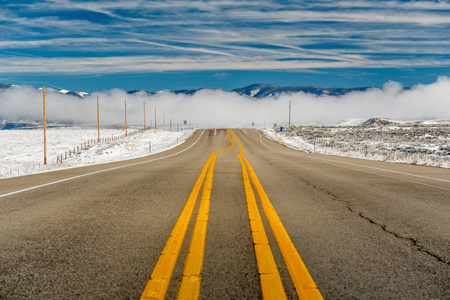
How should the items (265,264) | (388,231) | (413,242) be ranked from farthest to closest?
1. (388,231)
2. (413,242)
3. (265,264)

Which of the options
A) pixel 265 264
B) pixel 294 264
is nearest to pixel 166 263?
pixel 265 264

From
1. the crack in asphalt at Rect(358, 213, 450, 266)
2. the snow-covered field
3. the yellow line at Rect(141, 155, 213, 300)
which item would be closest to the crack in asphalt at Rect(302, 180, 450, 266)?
the crack in asphalt at Rect(358, 213, 450, 266)

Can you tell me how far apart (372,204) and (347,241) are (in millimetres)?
2476

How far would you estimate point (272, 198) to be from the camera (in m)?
6.21

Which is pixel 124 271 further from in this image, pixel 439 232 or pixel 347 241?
pixel 439 232

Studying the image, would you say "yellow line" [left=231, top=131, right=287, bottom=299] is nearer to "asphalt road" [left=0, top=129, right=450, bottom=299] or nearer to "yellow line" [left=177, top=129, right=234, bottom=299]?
"asphalt road" [left=0, top=129, right=450, bottom=299]

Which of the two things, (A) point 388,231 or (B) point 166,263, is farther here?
(A) point 388,231

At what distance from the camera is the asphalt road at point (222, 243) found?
249 centimetres

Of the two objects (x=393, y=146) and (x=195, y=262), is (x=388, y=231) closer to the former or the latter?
(x=195, y=262)

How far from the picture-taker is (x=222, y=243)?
3.45 m

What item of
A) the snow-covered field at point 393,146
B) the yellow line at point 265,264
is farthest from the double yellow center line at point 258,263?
the snow-covered field at point 393,146

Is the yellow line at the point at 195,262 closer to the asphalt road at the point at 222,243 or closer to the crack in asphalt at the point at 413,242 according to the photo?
the asphalt road at the point at 222,243

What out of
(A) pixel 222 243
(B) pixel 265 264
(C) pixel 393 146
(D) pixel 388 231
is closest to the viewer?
(B) pixel 265 264

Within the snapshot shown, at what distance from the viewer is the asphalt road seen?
249 cm
